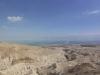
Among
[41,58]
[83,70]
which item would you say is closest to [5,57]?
[41,58]

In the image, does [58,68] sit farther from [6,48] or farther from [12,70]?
[6,48]

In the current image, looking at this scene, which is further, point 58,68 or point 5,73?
point 58,68

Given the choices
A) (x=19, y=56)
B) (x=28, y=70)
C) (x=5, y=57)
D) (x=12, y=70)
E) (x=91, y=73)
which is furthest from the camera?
(x=19, y=56)

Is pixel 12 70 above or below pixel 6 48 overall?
below

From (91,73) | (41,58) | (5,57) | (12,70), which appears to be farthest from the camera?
(41,58)

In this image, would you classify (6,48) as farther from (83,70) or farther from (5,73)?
(83,70)

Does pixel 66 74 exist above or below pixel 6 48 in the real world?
below

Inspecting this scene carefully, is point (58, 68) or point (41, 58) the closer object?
point (58, 68)

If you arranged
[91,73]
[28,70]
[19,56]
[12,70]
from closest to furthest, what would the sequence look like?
1. [91,73]
2. [12,70]
3. [28,70]
4. [19,56]

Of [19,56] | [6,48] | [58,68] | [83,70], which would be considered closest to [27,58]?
[19,56]

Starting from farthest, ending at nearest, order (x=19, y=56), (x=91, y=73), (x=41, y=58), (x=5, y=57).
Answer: (x=41, y=58) → (x=19, y=56) → (x=5, y=57) → (x=91, y=73)
